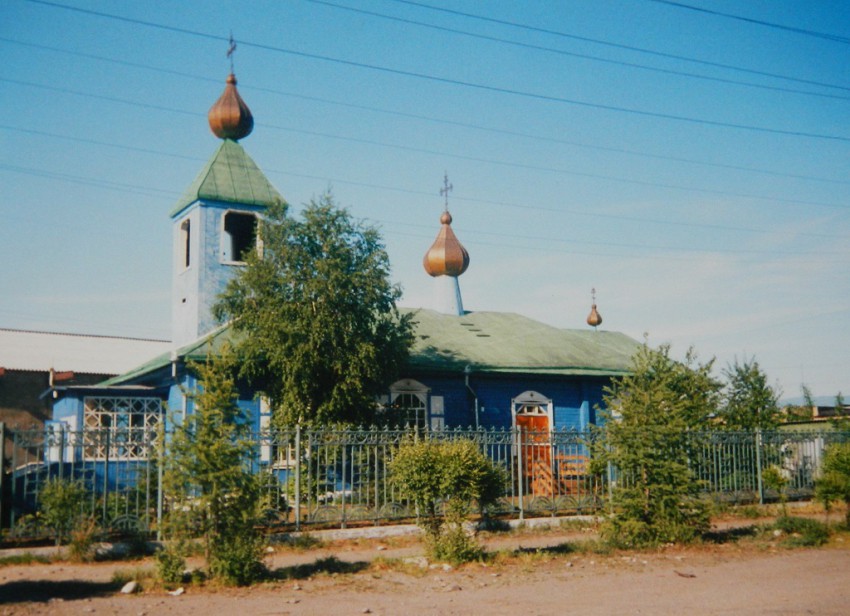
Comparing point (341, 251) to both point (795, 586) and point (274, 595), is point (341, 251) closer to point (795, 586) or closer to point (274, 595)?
point (274, 595)

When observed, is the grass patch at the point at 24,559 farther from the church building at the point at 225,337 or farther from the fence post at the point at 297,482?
the church building at the point at 225,337

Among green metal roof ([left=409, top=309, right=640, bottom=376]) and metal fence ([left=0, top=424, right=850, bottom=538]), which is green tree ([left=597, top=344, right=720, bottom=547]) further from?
green metal roof ([left=409, top=309, right=640, bottom=376])

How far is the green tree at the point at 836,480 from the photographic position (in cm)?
1359

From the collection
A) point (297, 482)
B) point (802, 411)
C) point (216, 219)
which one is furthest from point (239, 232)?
point (802, 411)

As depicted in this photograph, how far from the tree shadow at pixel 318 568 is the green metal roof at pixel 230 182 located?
10.8 m

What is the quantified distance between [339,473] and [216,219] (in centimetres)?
706

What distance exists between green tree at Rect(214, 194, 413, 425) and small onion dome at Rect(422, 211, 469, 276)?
8.80 meters

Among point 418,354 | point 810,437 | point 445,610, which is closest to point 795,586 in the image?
point 445,610

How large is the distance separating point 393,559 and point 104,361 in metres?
25.2

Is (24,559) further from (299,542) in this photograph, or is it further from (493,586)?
(493,586)

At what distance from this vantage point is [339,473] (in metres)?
16.6

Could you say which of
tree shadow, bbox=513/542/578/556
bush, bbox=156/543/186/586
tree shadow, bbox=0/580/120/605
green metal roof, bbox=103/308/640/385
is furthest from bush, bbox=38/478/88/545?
tree shadow, bbox=513/542/578/556

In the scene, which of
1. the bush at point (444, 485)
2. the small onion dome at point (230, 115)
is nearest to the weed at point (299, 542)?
the bush at point (444, 485)

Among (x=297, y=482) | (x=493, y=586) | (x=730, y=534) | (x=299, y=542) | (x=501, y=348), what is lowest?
(x=730, y=534)
